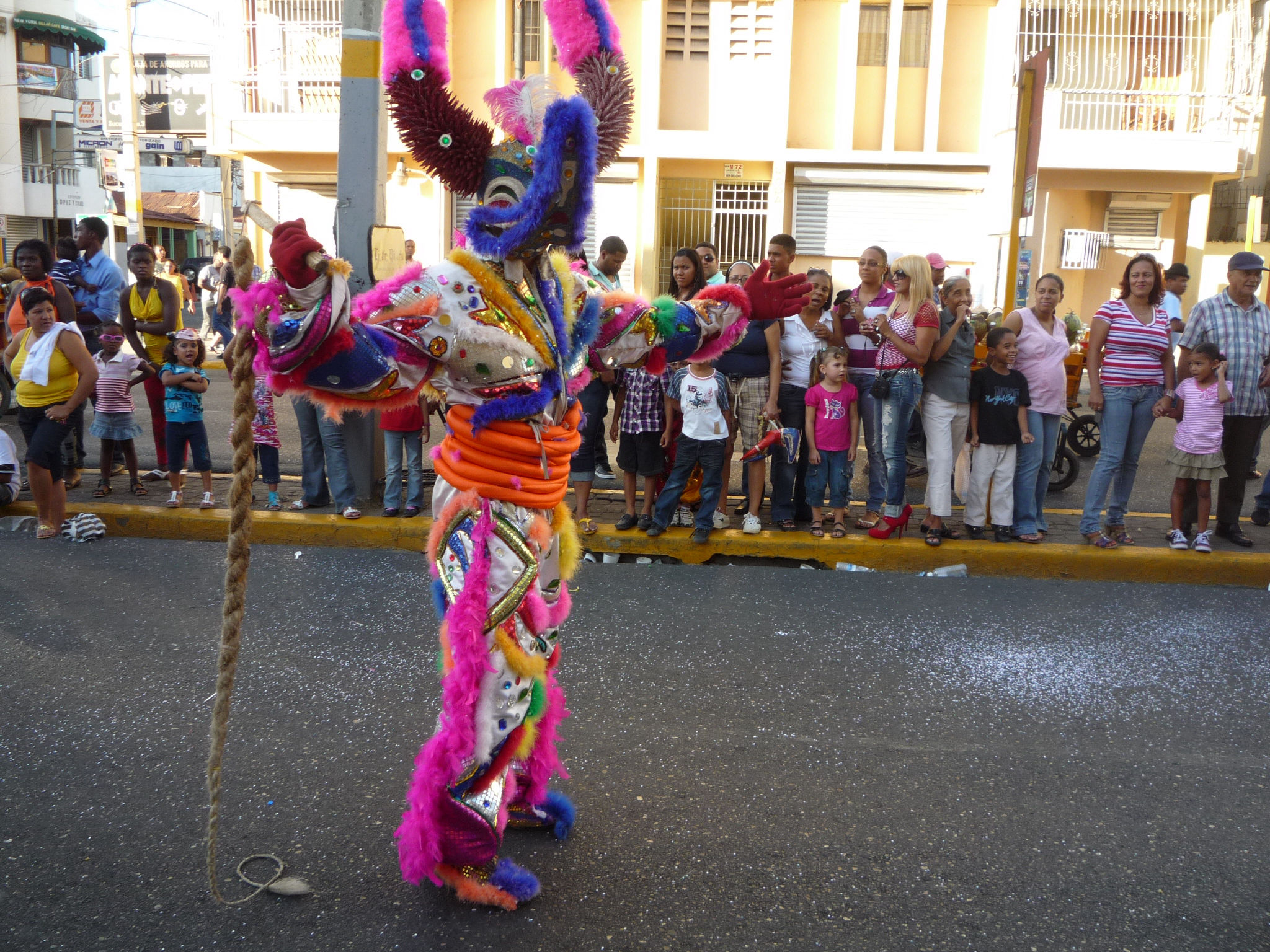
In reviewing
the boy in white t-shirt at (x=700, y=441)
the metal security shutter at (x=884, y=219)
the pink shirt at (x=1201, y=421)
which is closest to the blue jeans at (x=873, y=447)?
the boy in white t-shirt at (x=700, y=441)

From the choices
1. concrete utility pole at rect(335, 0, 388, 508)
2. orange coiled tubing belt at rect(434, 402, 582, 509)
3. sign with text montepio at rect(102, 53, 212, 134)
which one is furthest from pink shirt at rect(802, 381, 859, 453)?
sign with text montepio at rect(102, 53, 212, 134)

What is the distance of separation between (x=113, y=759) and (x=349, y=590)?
207cm

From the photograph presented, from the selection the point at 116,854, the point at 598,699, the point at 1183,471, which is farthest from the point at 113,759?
the point at 1183,471

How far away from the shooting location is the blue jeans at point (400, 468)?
270 inches

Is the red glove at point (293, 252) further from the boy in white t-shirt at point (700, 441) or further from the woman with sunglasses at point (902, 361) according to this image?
the woman with sunglasses at point (902, 361)

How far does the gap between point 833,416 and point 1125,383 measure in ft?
6.20

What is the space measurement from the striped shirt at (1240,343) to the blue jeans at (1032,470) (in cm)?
107

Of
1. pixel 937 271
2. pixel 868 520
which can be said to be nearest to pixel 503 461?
pixel 868 520

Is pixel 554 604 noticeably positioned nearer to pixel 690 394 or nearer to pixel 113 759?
pixel 113 759

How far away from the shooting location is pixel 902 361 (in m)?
6.65

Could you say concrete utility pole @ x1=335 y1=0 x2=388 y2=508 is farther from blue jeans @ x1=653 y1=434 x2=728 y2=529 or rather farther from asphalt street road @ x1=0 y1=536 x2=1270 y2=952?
blue jeans @ x1=653 y1=434 x2=728 y2=529

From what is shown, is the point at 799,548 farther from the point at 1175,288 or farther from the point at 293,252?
the point at 1175,288

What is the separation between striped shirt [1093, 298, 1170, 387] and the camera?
21.6 ft

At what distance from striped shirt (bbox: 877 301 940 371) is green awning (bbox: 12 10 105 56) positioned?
121 ft
